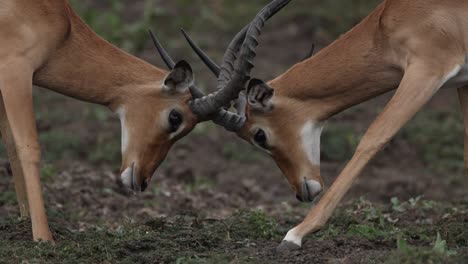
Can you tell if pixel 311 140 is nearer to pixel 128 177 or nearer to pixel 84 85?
pixel 128 177

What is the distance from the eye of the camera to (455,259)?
289 inches

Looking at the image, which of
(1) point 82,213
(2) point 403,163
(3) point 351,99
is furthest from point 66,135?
(3) point 351,99

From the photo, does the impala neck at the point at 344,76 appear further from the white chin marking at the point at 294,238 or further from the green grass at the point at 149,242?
the white chin marking at the point at 294,238

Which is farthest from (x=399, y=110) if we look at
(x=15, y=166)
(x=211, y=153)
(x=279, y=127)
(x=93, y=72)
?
(x=211, y=153)

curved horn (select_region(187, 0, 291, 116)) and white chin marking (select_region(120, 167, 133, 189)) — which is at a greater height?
curved horn (select_region(187, 0, 291, 116))

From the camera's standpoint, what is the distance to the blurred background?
37.5 feet

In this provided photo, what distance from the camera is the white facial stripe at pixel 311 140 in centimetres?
962

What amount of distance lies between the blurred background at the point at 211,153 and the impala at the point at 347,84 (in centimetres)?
171

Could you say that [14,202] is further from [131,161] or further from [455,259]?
[455,259]

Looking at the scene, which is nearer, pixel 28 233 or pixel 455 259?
pixel 455 259

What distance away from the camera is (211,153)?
14.0 m

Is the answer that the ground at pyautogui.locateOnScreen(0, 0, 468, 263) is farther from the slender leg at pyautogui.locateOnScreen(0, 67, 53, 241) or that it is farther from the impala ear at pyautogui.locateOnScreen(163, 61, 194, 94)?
the impala ear at pyautogui.locateOnScreen(163, 61, 194, 94)

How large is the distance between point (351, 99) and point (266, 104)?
72 centimetres

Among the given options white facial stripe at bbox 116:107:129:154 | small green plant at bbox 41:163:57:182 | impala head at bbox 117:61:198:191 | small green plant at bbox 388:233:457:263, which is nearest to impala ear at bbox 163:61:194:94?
impala head at bbox 117:61:198:191
